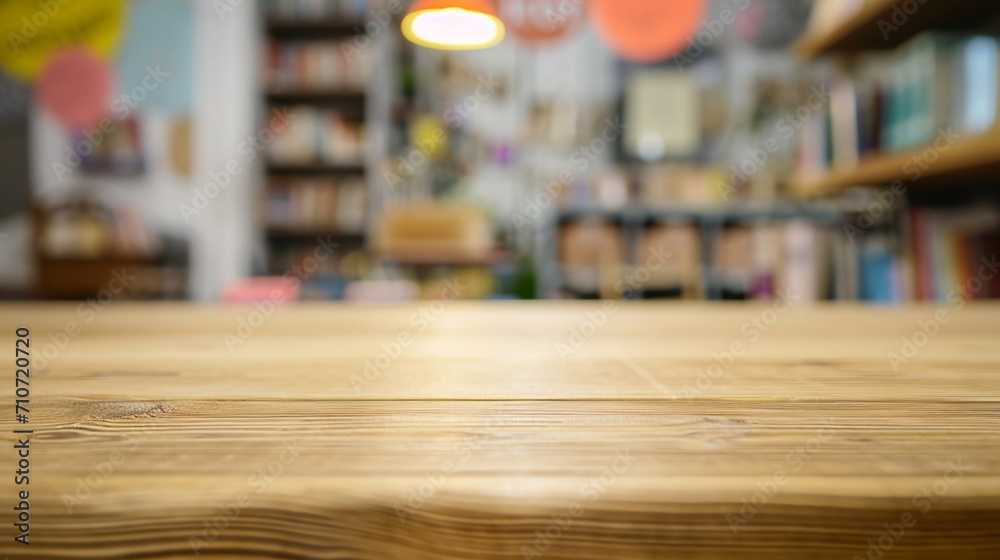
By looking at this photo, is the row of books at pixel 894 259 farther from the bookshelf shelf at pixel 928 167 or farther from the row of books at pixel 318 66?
the row of books at pixel 318 66

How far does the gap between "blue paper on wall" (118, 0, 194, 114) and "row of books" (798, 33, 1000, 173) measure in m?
3.97

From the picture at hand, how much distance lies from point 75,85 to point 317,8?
1611 mm

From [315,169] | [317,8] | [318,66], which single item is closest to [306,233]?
[315,169]

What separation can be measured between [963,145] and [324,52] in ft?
12.9

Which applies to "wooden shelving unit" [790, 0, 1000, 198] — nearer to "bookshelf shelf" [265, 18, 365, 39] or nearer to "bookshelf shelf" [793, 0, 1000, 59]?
"bookshelf shelf" [793, 0, 1000, 59]

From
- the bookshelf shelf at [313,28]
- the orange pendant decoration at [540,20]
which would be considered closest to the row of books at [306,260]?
the bookshelf shelf at [313,28]

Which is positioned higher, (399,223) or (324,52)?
(324,52)

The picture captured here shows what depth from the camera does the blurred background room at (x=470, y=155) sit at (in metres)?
2.03

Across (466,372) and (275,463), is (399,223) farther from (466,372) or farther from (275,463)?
(275,463)

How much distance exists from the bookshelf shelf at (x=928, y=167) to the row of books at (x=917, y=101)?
0.05 metres

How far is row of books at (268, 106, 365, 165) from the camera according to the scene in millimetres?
4293

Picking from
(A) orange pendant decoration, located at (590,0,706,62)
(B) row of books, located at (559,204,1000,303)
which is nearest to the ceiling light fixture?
(A) orange pendant decoration, located at (590,0,706,62)

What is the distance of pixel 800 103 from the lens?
5496 millimetres

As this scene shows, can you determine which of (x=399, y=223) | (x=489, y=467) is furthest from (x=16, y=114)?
(x=489, y=467)
